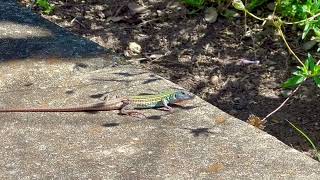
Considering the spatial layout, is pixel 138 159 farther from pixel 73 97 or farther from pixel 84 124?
pixel 73 97

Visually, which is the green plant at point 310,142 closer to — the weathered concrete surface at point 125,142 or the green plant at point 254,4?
the weathered concrete surface at point 125,142

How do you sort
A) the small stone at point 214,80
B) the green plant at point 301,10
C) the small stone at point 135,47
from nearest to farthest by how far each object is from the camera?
1. the green plant at point 301,10
2. the small stone at point 214,80
3. the small stone at point 135,47

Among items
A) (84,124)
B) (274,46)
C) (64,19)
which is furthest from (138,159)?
(64,19)

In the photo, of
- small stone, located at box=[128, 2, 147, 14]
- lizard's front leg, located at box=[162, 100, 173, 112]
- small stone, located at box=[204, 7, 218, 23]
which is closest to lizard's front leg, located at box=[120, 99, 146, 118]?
lizard's front leg, located at box=[162, 100, 173, 112]

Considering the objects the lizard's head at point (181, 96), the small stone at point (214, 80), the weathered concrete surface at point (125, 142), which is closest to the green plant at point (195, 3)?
the small stone at point (214, 80)

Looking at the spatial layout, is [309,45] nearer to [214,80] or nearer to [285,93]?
[285,93]

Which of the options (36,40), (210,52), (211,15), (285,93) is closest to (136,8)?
(211,15)
